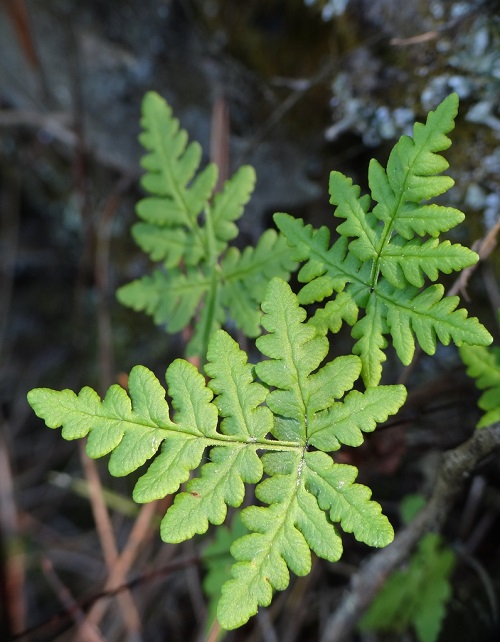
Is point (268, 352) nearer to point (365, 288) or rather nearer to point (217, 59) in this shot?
point (365, 288)

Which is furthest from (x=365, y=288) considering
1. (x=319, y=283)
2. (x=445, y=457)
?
(x=445, y=457)

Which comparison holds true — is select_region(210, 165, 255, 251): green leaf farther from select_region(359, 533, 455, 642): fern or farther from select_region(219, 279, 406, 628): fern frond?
select_region(359, 533, 455, 642): fern

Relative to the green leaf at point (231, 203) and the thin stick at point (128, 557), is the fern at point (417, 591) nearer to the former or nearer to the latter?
the thin stick at point (128, 557)

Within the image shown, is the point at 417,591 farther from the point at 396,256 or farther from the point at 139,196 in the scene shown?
the point at 139,196

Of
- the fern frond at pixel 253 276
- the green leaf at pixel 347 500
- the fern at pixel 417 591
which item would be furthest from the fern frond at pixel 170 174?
Result: the fern at pixel 417 591

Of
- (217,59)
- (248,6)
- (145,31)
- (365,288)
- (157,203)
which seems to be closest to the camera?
(365,288)

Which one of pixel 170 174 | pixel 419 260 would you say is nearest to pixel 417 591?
pixel 419 260

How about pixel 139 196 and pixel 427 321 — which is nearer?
pixel 427 321
